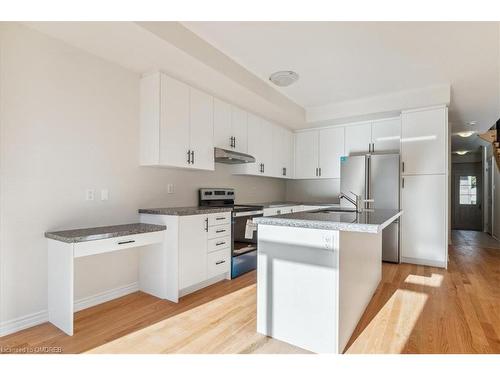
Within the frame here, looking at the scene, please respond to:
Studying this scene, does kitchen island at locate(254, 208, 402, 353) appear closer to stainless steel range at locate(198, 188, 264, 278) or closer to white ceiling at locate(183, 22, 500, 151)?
stainless steel range at locate(198, 188, 264, 278)

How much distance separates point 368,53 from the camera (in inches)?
114

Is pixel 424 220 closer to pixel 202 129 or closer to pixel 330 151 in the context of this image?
pixel 330 151

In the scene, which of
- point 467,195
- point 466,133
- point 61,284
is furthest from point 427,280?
point 467,195

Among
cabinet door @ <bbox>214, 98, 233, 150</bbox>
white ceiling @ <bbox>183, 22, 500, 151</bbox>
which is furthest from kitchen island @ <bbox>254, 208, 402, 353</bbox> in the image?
cabinet door @ <bbox>214, 98, 233, 150</bbox>

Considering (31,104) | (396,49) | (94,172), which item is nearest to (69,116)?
(31,104)

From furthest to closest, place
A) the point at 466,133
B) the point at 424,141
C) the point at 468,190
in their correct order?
1. the point at 468,190
2. the point at 466,133
3. the point at 424,141

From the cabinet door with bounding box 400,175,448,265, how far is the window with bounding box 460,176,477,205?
247 inches

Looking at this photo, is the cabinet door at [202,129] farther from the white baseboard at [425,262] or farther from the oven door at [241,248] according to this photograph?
the white baseboard at [425,262]

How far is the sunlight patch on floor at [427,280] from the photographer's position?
322 cm

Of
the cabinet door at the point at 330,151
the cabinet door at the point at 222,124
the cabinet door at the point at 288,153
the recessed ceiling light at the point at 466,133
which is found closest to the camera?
the cabinet door at the point at 222,124

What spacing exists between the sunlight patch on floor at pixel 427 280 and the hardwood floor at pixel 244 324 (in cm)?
4

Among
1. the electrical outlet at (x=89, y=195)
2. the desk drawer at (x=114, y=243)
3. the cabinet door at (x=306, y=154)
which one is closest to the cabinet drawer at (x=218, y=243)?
A: the desk drawer at (x=114, y=243)

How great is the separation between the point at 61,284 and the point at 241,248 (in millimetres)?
1973
